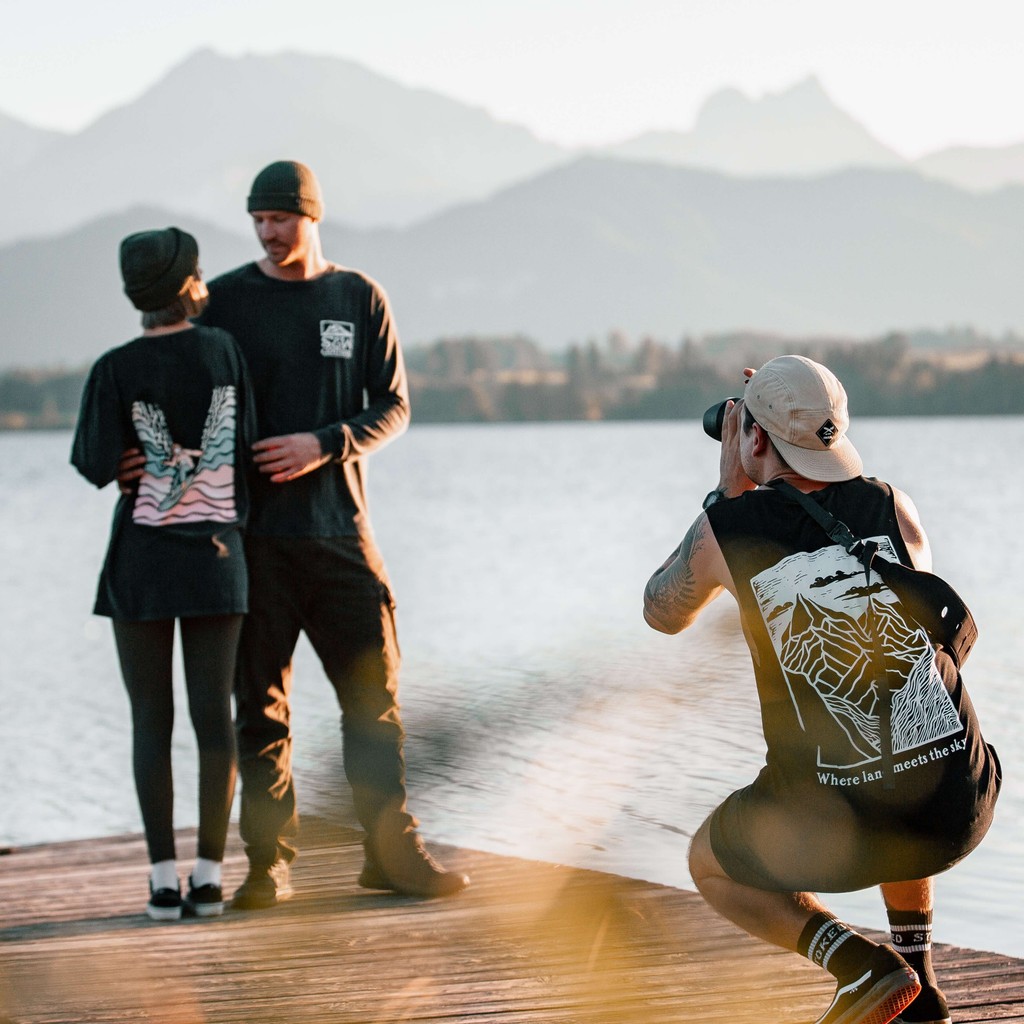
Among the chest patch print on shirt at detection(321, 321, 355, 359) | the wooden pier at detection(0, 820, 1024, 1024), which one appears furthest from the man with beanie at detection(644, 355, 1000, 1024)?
the chest patch print on shirt at detection(321, 321, 355, 359)

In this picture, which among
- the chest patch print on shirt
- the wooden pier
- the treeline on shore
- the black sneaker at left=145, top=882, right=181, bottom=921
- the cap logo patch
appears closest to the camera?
the cap logo patch

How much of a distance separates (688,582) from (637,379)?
9895 centimetres

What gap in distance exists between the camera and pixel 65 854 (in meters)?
5.00

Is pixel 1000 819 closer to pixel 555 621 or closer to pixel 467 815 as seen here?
pixel 467 815

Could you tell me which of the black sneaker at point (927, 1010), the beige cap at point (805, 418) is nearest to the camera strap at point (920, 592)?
the beige cap at point (805, 418)

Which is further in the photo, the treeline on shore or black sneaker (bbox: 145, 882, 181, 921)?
the treeline on shore

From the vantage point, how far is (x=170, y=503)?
3686 millimetres

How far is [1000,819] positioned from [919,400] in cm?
8923

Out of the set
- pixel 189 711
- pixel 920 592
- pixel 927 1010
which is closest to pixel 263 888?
pixel 189 711

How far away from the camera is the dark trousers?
394cm

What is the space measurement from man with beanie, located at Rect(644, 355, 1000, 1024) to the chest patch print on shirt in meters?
1.61

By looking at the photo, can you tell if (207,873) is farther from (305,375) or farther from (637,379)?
(637,379)

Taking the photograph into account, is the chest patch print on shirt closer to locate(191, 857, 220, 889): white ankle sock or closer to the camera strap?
locate(191, 857, 220, 889): white ankle sock

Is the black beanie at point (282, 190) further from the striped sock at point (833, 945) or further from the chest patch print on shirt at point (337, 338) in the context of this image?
the striped sock at point (833, 945)
